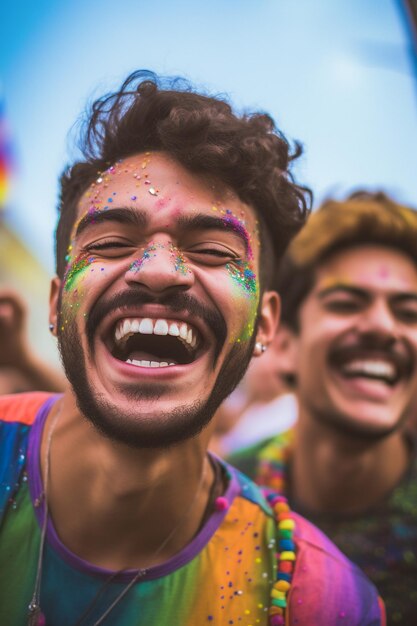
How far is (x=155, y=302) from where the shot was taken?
5.01 ft

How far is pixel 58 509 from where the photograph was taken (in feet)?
5.49

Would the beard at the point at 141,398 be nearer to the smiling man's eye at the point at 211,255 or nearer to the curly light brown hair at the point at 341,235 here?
the smiling man's eye at the point at 211,255

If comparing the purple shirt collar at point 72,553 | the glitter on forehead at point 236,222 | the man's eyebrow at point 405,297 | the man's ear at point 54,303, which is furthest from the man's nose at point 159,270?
the man's eyebrow at point 405,297

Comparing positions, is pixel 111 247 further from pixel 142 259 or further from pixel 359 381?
pixel 359 381

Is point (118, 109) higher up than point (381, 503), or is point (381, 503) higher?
point (118, 109)

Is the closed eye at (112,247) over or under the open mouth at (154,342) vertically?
over

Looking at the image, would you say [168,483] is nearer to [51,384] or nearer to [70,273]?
[70,273]

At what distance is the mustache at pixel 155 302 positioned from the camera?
1523 millimetres

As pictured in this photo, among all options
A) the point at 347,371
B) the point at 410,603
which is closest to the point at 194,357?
the point at 347,371

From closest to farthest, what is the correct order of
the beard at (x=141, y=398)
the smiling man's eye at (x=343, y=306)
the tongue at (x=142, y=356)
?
the beard at (x=141, y=398), the tongue at (x=142, y=356), the smiling man's eye at (x=343, y=306)

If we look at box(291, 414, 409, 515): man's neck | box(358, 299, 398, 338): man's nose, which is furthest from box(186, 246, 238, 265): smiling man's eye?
box(291, 414, 409, 515): man's neck

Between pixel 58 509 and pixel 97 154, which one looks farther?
pixel 97 154

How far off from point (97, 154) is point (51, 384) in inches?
67.2

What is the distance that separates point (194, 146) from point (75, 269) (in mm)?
514
